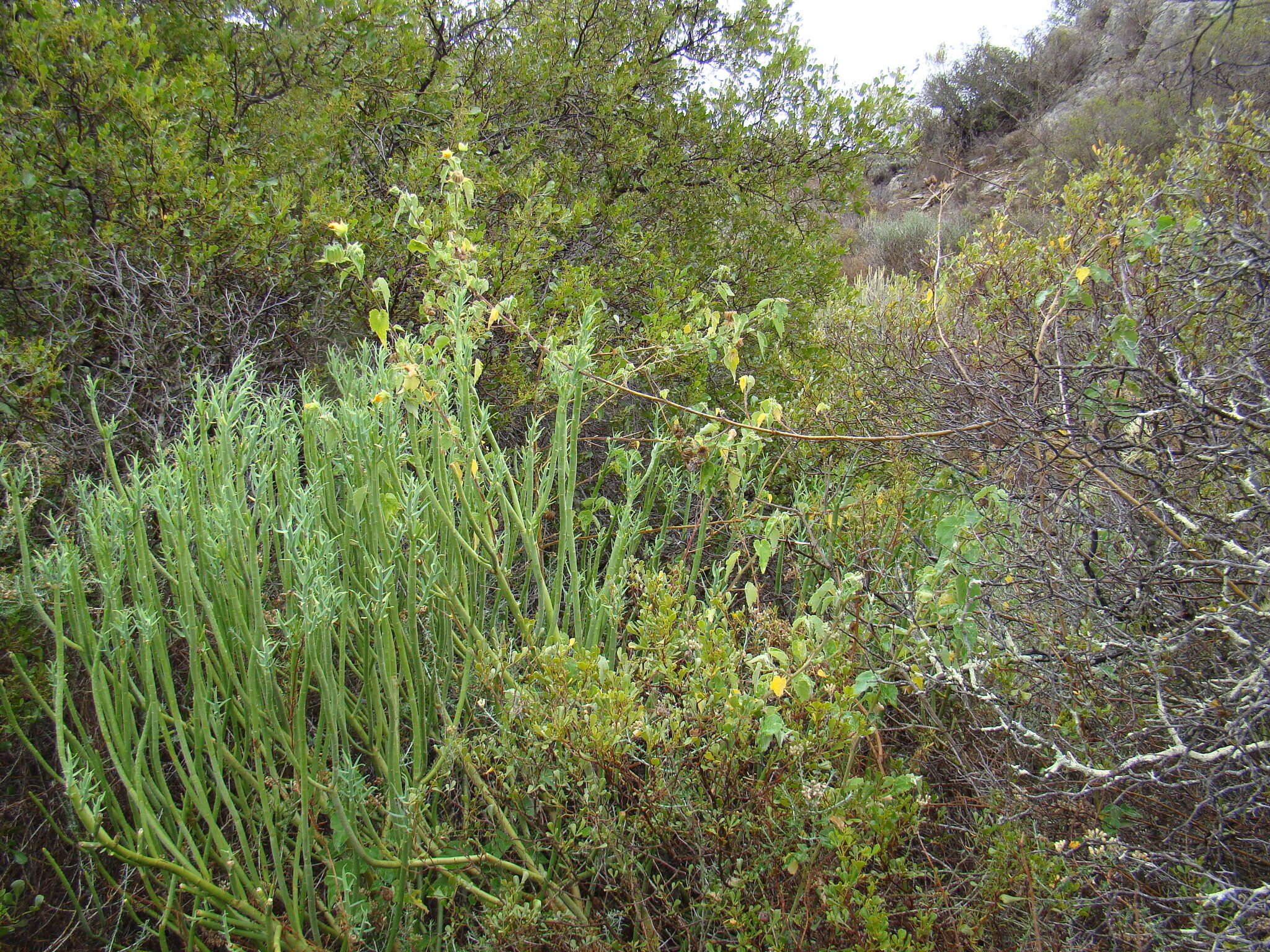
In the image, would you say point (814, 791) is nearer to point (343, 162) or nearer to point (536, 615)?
point (536, 615)

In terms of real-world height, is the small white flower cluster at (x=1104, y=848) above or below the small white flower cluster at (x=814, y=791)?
below

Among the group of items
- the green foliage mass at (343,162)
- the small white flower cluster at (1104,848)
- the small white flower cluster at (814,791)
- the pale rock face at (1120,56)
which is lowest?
the small white flower cluster at (1104,848)

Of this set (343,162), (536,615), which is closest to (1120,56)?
(343,162)

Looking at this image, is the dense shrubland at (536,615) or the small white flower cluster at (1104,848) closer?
the small white flower cluster at (1104,848)

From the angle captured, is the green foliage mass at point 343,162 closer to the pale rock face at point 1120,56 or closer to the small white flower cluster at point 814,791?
the small white flower cluster at point 814,791

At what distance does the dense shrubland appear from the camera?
60.2 inches

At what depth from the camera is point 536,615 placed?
7.25 feet

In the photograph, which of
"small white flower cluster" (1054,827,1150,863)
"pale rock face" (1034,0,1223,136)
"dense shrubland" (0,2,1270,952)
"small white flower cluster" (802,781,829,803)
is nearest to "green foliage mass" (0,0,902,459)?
"dense shrubland" (0,2,1270,952)

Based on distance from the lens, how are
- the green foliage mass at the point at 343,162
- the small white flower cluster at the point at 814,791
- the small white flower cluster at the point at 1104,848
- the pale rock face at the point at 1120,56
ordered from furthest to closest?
the pale rock face at the point at 1120,56 → the green foliage mass at the point at 343,162 → the small white flower cluster at the point at 814,791 → the small white flower cluster at the point at 1104,848

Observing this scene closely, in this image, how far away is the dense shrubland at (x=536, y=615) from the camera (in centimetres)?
153

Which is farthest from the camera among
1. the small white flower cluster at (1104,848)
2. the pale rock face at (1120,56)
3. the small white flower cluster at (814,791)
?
the pale rock face at (1120,56)

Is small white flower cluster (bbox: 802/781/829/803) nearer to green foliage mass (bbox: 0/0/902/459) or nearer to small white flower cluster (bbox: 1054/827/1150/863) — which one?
small white flower cluster (bbox: 1054/827/1150/863)

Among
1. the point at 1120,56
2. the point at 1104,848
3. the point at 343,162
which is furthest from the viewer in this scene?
the point at 1120,56

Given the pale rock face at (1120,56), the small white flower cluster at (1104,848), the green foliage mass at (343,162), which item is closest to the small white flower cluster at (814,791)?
the small white flower cluster at (1104,848)
